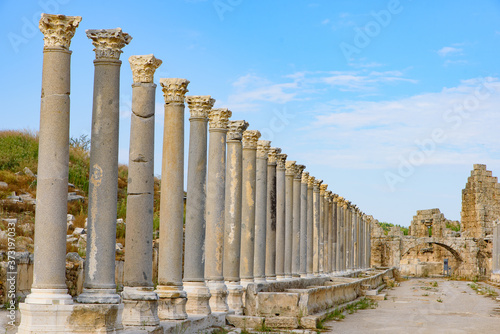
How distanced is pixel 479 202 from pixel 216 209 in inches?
1942

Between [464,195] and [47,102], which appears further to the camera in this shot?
[464,195]

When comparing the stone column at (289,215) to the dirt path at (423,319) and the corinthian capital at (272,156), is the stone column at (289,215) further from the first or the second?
the dirt path at (423,319)

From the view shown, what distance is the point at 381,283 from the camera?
38.4 m

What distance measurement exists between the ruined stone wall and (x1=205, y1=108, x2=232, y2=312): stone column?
4762 cm

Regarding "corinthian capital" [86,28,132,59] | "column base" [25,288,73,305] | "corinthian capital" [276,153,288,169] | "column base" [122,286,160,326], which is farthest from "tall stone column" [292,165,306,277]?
"column base" [25,288,73,305]

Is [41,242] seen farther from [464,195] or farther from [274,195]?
[464,195]

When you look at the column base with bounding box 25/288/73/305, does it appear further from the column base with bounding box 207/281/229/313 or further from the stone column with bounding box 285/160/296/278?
the stone column with bounding box 285/160/296/278

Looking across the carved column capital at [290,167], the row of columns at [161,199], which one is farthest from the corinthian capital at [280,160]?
the carved column capital at [290,167]

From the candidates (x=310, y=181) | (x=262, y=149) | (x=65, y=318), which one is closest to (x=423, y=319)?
(x=262, y=149)

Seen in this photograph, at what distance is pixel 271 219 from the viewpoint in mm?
20453

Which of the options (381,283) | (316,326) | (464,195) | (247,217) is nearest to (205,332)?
(316,326)

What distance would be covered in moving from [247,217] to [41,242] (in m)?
9.43

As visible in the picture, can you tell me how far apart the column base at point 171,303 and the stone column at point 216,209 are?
Answer: 111 inches

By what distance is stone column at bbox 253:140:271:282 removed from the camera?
63.0ft
